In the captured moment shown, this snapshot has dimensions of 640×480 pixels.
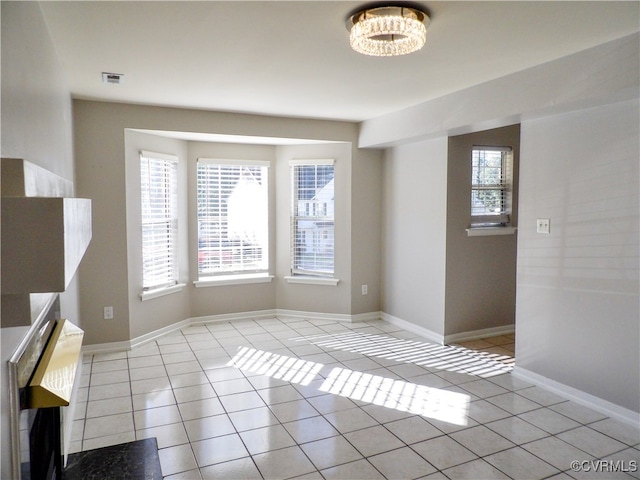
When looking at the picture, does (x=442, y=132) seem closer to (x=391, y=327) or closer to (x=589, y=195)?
(x=589, y=195)

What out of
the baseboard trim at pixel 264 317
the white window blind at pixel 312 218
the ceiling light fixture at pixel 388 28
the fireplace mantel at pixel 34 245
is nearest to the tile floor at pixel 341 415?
the baseboard trim at pixel 264 317

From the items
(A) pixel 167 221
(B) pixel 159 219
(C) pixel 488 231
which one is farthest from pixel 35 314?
(C) pixel 488 231

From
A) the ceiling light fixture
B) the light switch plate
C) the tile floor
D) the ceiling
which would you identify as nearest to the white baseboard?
the tile floor

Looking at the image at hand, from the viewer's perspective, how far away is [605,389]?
314 cm

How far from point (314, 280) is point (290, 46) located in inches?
129

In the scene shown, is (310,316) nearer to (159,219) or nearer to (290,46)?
(159,219)

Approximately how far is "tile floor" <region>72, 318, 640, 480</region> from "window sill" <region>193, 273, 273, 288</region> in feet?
3.04

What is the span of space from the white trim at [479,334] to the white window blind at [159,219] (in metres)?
3.02

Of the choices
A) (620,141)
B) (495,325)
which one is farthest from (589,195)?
(495,325)

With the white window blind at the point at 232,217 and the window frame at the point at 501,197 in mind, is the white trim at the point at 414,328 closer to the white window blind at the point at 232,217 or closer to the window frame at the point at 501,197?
the window frame at the point at 501,197

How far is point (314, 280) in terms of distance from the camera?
221 inches

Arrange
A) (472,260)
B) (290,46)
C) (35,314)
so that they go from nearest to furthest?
(35,314)
(290,46)
(472,260)

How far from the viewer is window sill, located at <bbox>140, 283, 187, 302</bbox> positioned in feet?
15.2

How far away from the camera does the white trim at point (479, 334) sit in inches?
185
